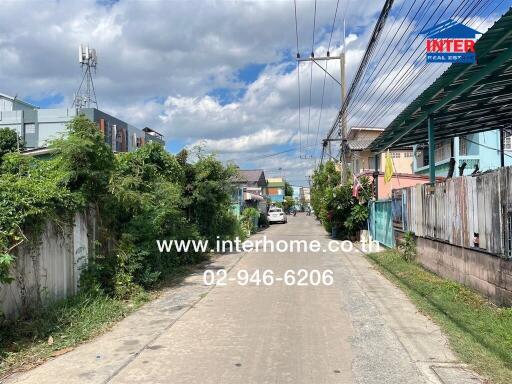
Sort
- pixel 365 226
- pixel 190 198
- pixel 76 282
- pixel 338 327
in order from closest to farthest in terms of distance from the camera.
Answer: pixel 338 327, pixel 76 282, pixel 190 198, pixel 365 226

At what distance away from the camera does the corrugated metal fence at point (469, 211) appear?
776 centimetres

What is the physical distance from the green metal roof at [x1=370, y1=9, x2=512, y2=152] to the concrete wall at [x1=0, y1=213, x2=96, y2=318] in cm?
759

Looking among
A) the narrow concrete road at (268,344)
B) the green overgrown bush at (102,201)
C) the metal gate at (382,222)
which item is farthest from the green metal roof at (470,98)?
the green overgrown bush at (102,201)

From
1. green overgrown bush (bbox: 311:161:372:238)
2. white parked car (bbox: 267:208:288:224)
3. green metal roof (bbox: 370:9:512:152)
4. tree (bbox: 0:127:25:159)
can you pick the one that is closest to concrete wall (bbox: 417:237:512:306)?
green metal roof (bbox: 370:9:512:152)

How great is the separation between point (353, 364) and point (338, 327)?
5.94 ft

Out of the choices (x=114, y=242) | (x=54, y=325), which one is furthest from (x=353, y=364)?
(x=114, y=242)

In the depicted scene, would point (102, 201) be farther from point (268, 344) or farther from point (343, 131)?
point (343, 131)

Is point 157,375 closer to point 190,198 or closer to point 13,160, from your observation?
point 13,160

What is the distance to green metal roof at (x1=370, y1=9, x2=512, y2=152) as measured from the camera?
805cm

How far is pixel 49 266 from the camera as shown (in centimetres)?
782

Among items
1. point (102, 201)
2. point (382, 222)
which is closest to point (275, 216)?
point (382, 222)

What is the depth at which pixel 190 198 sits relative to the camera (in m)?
17.2

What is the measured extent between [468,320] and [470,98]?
6.10 m

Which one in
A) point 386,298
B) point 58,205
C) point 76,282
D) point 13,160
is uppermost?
point 13,160
